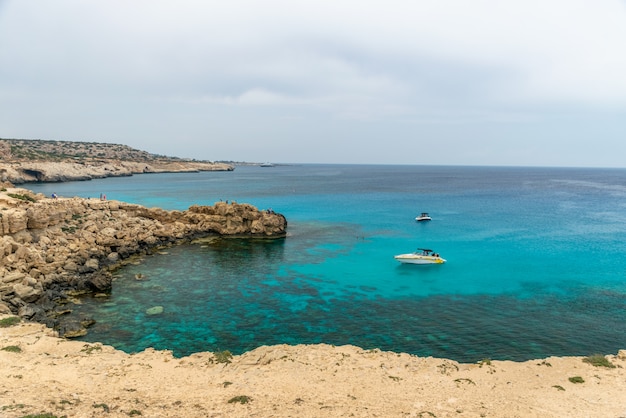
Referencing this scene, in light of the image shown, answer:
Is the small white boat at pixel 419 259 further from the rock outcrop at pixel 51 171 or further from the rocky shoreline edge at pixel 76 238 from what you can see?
the rock outcrop at pixel 51 171

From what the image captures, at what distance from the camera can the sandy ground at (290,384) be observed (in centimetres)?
1666

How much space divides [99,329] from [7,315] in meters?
5.95

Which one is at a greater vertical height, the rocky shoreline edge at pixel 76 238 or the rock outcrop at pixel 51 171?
the rock outcrop at pixel 51 171

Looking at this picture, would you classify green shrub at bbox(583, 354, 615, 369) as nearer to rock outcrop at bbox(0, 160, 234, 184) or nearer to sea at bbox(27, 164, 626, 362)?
sea at bbox(27, 164, 626, 362)

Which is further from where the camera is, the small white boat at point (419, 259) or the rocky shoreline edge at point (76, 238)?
the small white boat at point (419, 259)

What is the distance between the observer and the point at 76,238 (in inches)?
1702

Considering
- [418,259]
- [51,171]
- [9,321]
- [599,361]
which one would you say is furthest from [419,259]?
[51,171]

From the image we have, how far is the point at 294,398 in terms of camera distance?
17844mm

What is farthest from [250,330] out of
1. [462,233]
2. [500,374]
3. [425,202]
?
[425,202]

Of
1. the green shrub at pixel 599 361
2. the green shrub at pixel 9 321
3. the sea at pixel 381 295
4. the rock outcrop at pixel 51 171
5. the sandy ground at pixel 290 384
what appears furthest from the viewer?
the rock outcrop at pixel 51 171

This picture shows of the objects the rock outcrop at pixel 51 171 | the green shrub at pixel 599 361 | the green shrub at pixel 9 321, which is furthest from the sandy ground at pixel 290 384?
the rock outcrop at pixel 51 171

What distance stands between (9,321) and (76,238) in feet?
64.6

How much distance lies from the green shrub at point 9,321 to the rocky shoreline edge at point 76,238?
1.68 m

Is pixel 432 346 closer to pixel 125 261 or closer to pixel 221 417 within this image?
pixel 221 417
